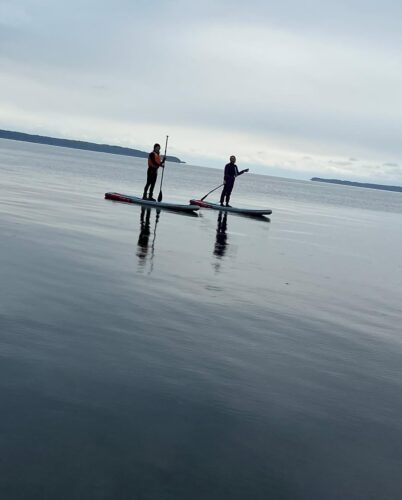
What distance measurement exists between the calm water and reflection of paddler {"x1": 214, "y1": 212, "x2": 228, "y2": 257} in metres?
2.37

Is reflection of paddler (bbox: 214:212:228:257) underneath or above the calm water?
above

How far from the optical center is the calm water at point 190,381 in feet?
14.6

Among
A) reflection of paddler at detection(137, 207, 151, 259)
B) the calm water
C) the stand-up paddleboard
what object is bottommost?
the calm water

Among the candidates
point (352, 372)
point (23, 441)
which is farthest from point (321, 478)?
point (352, 372)

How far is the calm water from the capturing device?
445 centimetres

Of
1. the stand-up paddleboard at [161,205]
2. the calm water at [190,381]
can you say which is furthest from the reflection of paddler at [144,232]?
the calm water at [190,381]

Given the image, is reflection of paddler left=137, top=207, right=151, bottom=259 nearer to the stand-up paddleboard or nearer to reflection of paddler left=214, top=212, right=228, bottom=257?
the stand-up paddleboard

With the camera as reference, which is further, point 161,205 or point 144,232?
A: point 161,205

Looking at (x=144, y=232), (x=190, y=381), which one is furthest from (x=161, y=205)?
(x=190, y=381)

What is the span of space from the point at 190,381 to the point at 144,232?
495 inches

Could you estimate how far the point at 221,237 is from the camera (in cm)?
1944

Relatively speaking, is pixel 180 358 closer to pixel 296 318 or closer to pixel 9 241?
pixel 296 318

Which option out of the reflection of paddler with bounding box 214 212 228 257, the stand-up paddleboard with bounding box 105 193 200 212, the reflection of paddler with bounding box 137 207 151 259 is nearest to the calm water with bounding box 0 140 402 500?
the reflection of paddler with bounding box 137 207 151 259

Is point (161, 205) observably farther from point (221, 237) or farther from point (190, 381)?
point (190, 381)
